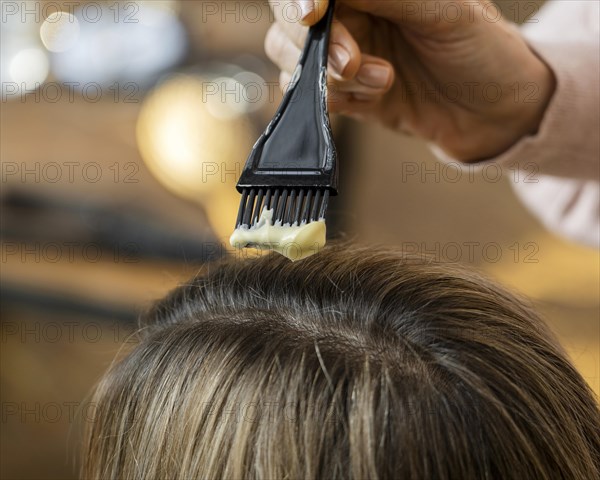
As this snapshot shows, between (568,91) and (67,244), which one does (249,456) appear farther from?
(67,244)

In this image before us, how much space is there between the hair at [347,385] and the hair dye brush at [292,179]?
0.33ft

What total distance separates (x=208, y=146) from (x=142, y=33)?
62 cm

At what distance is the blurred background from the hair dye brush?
5.34 feet

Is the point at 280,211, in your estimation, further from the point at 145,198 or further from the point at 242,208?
the point at 145,198

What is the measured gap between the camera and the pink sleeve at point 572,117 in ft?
2.94

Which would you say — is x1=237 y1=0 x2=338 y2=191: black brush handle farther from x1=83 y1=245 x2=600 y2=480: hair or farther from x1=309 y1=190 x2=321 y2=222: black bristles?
x1=83 y1=245 x2=600 y2=480: hair

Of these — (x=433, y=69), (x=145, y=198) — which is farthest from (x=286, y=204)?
→ (x=145, y=198)

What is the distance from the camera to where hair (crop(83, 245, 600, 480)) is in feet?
1.75

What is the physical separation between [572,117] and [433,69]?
0.20 meters

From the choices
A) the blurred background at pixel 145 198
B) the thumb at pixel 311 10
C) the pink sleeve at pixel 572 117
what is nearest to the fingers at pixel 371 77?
the thumb at pixel 311 10

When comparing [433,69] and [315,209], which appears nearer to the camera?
[315,209]

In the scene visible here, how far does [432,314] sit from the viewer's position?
62 cm

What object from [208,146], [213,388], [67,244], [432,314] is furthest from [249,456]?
[67,244]

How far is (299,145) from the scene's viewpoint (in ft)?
1.96
